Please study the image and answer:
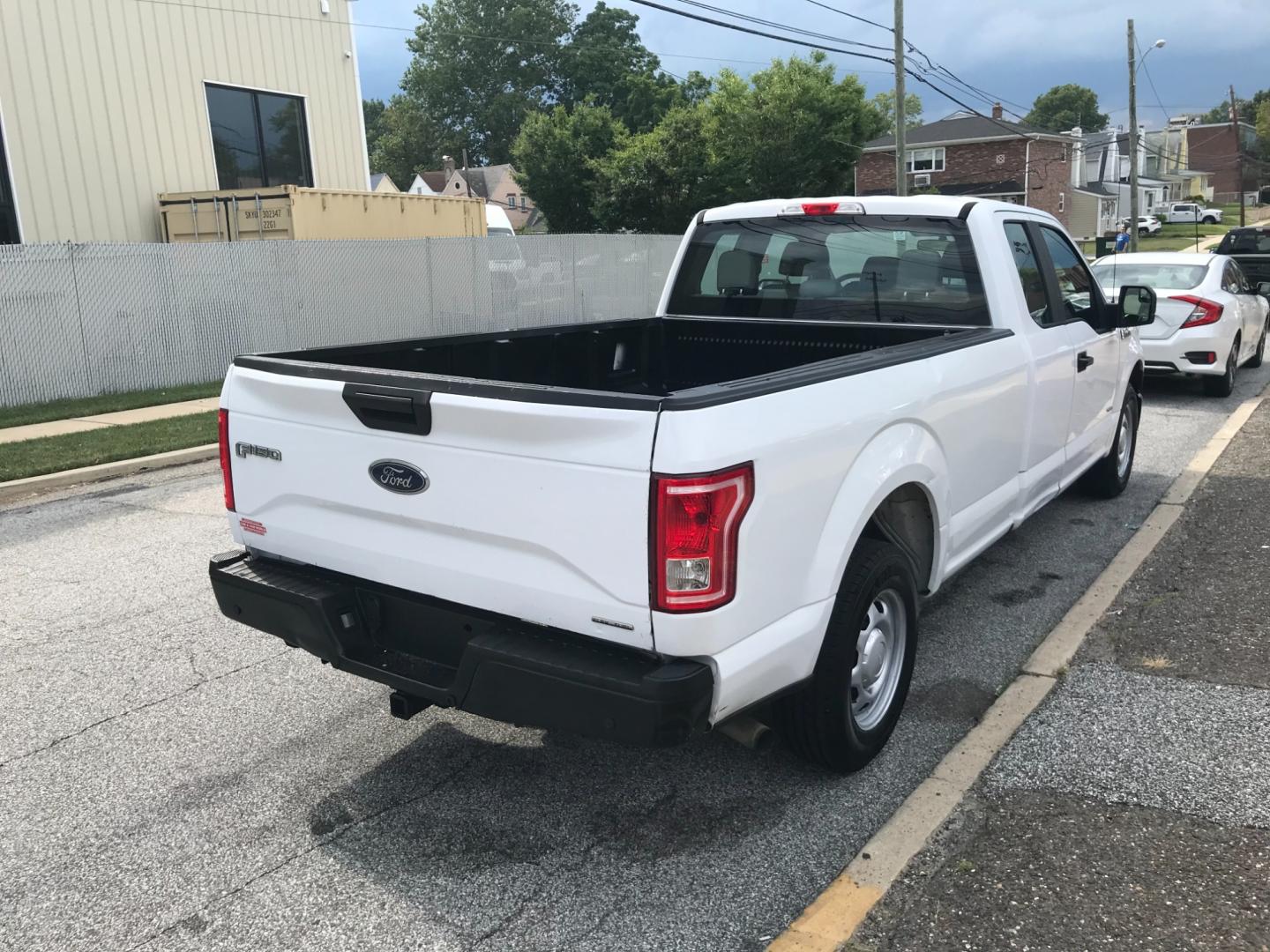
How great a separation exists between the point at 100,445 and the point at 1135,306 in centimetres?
874

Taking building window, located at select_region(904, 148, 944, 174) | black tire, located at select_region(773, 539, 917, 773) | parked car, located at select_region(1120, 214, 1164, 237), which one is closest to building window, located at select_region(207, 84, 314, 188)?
black tire, located at select_region(773, 539, 917, 773)

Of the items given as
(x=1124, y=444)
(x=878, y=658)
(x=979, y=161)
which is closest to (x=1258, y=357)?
(x=1124, y=444)

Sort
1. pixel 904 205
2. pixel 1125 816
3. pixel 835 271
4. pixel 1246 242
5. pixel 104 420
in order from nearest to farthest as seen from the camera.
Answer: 1. pixel 1125 816
2. pixel 904 205
3. pixel 835 271
4. pixel 104 420
5. pixel 1246 242

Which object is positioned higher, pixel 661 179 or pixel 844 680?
pixel 661 179

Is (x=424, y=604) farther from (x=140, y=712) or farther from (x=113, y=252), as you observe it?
(x=113, y=252)

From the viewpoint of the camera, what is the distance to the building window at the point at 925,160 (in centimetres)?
6112

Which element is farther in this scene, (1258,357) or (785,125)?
(785,125)

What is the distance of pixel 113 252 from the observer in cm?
1350

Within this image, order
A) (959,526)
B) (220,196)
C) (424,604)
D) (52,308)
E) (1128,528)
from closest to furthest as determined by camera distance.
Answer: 1. (424,604)
2. (959,526)
3. (1128,528)
4. (52,308)
5. (220,196)

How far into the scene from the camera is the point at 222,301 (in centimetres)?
1490

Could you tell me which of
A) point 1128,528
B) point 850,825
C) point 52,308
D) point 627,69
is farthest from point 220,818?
point 627,69

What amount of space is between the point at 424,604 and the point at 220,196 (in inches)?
598

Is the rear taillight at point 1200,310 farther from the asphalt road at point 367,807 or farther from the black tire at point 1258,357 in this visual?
the asphalt road at point 367,807

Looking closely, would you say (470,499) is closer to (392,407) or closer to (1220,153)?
(392,407)
